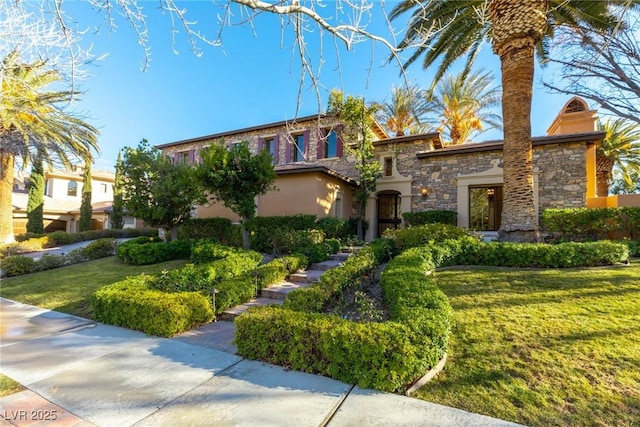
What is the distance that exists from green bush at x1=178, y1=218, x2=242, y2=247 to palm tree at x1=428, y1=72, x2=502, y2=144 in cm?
1427

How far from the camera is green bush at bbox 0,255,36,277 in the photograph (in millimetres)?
10078

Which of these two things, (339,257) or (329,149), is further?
(329,149)

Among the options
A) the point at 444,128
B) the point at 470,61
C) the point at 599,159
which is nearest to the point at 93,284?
the point at 470,61

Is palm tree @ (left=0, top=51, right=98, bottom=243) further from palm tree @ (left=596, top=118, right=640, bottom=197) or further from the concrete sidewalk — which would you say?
palm tree @ (left=596, top=118, right=640, bottom=197)

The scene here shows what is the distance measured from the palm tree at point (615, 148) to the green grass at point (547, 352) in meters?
16.4

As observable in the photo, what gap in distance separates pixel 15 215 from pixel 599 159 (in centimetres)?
4174

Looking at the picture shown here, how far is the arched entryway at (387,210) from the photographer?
15.0m

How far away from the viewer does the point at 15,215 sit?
2345cm

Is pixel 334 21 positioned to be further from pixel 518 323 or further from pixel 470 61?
pixel 470 61

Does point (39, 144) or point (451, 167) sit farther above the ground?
point (39, 144)

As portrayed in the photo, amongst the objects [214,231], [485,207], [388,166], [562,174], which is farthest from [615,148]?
[214,231]

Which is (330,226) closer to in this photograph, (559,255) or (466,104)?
(559,255)

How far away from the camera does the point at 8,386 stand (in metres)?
3.26

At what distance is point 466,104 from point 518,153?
39.6 ft
